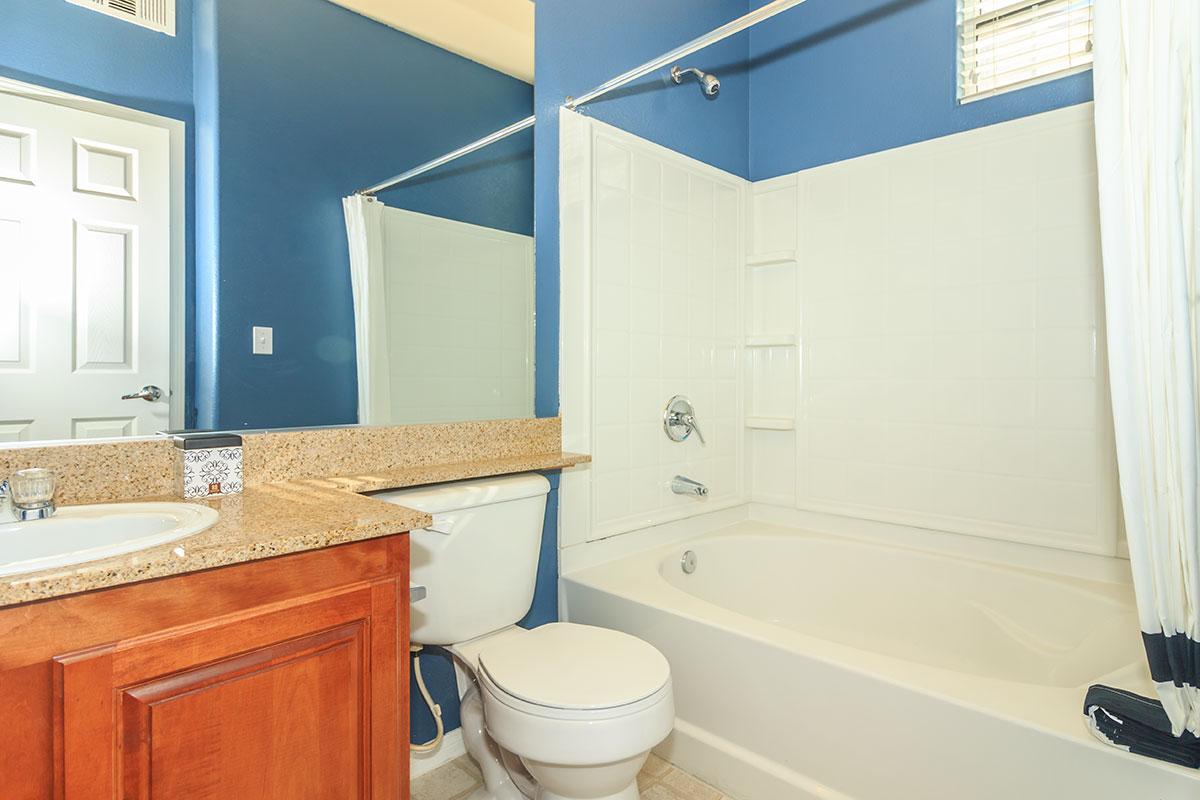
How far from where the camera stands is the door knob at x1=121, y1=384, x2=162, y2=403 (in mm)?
1344

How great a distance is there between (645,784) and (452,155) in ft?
5.80

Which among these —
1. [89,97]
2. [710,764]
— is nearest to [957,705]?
[710,764]

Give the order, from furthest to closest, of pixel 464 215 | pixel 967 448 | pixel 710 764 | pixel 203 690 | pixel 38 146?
pixel 967 448 < pixel 464 215 < pixel 710 764 < pixel 38 146 < pixel 203 690

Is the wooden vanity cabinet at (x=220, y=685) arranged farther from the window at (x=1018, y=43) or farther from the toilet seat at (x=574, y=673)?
the window at (x=1018, y=43)

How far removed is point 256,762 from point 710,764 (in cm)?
119

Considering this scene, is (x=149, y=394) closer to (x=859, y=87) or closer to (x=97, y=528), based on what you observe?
(x=97, y=528)

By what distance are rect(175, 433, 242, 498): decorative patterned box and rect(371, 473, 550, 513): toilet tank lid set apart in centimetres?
31

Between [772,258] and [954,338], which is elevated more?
[772,258]

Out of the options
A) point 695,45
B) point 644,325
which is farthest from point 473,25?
point 644,325

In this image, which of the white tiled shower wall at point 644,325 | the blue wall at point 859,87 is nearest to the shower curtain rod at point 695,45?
the white tiled shower wall at point 644,325

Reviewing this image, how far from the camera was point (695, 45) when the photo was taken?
193cm

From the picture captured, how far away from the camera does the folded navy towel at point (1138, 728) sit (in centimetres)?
115

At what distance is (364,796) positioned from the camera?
1160 millimetres

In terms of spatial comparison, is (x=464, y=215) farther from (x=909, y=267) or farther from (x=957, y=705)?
(x=957, y=705)
